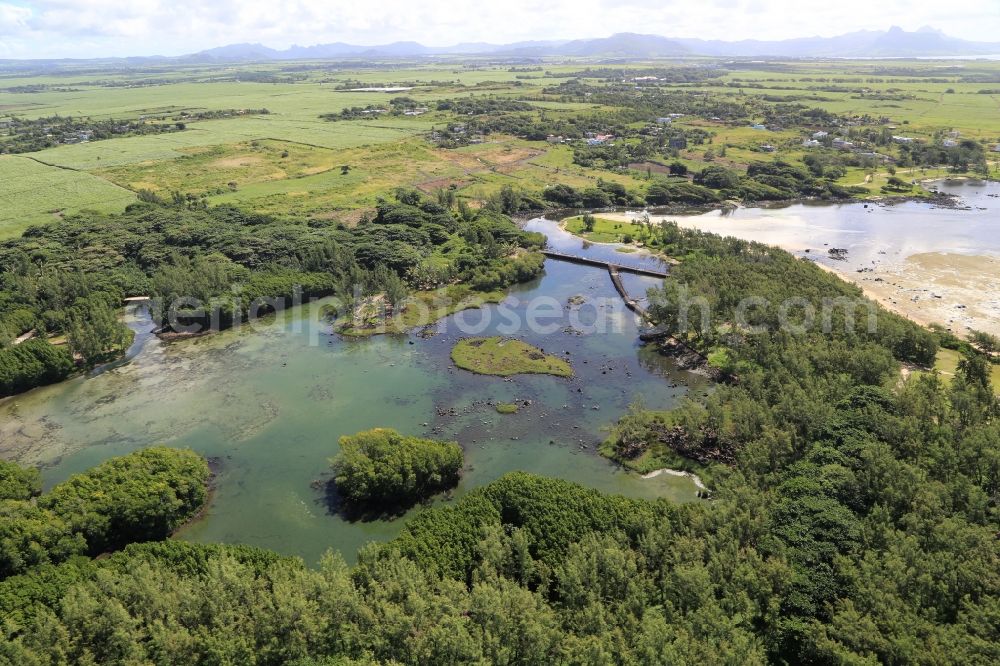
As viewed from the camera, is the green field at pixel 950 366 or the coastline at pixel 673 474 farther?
the green field at pixel 950 366

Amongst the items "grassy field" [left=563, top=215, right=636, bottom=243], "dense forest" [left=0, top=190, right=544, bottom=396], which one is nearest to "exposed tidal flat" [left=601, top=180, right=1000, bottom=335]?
"grassy field" [left=563, top=215, right=636, bottom=243]

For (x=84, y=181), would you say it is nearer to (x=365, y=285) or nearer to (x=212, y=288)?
(x=212, y=288)

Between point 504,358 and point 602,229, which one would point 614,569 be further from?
point 602,229

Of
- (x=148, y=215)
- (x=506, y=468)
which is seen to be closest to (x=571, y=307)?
(x=506, y=468)

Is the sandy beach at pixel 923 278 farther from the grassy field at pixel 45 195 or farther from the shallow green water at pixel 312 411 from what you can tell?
the grassy field at pixel 45 195

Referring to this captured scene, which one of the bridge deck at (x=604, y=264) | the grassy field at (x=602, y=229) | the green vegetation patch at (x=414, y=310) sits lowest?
the green vegetation patch at (x=414, y=310)

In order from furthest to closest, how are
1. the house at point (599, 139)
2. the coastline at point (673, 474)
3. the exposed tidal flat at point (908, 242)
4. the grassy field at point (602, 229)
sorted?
the house at point (599, 139) → the grassy field at point (602, 229) → the exposed tidal flat at point (908, 242) → the coastline at point (673, 474)

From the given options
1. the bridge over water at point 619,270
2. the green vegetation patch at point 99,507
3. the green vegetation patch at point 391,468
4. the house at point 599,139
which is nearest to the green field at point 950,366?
the bridge over water at point 619,270

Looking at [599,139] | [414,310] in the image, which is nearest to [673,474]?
[414,310]
